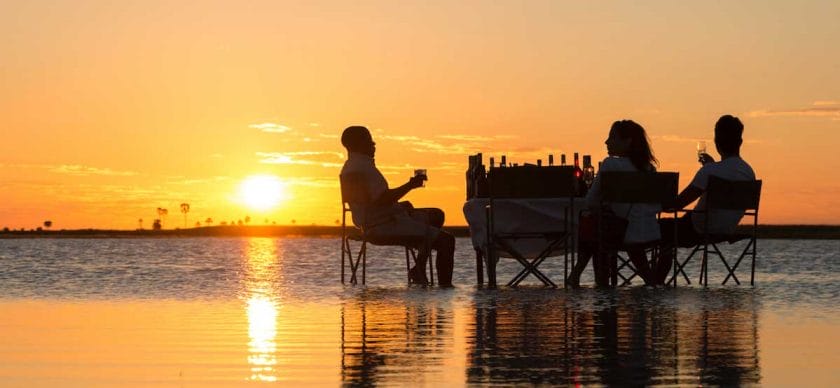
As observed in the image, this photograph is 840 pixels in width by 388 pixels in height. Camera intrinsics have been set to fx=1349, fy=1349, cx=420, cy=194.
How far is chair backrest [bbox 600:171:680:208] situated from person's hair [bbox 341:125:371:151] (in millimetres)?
2029

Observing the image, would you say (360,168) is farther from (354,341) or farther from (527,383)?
(527,383)

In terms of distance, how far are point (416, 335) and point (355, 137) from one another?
5085 mm

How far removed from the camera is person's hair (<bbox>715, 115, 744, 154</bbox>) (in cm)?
1130

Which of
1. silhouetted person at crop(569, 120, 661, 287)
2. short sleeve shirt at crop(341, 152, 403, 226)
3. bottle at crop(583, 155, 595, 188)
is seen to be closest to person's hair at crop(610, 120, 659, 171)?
silhouetted person at crop(569, 120, 661, 287)

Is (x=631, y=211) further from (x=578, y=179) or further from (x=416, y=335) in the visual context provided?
(x=416, y=335)

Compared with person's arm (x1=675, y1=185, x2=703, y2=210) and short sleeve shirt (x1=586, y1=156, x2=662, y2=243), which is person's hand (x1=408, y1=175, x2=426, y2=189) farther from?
person's arm (x1=675, y1=185, x2=703, y2=210)

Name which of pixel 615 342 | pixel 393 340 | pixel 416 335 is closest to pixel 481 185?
pixel 416 335

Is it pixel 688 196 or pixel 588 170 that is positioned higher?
pixel 588 170

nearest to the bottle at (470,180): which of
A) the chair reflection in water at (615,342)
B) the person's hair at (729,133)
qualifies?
the person's hair at (729,133)

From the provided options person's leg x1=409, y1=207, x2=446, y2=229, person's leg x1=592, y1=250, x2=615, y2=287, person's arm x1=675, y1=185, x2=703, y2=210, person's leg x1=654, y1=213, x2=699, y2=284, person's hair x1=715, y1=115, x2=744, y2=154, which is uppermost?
person's hair x1=715, y1=115, x2=744, y2=154

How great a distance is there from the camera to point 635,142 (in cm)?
1128

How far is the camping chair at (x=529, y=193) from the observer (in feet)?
36.9

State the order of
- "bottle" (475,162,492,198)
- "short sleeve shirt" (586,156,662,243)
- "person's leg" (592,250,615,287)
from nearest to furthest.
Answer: "short sleeve shirt" (586,156,662,243) → "person's leg" (592,250,615,287) → "bottle" (475,162,492,198)

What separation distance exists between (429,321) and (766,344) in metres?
2.02
